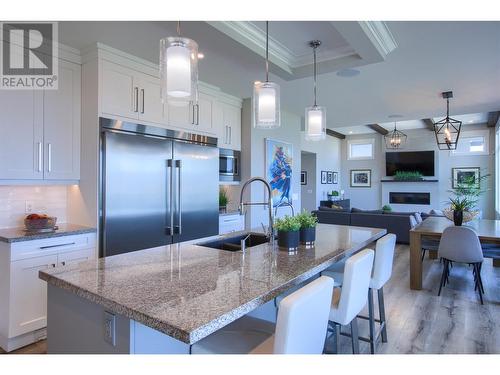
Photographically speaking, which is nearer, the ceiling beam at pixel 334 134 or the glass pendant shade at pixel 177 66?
the glass pendant shade at pixel 177 66

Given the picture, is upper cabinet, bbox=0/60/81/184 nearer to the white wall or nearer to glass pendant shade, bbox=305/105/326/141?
glass pendant shade, bbox=305/105/326/141

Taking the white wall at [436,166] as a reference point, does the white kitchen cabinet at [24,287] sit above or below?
below

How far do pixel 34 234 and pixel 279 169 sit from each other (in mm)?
3627

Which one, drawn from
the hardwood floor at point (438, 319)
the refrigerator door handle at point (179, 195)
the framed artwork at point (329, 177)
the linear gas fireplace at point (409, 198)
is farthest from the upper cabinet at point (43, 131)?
the linear gas fireplace at point (409, 198)

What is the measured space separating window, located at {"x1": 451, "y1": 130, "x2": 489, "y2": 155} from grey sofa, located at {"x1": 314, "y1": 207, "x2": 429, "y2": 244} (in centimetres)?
421

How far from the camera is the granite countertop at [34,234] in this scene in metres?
2.48

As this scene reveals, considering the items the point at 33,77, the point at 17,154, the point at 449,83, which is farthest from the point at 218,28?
the point at 449,83

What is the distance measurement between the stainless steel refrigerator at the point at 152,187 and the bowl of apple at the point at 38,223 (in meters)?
0.41

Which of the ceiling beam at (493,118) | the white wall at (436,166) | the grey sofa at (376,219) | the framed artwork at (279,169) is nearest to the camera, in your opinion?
the framed artwork at (279,169)

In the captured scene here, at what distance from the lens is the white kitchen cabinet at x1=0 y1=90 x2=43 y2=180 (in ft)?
8.68

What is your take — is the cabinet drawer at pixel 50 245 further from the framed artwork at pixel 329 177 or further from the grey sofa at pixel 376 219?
the framed artwork at pixel 329 177

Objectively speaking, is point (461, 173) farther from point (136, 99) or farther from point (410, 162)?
point (136, 99)
